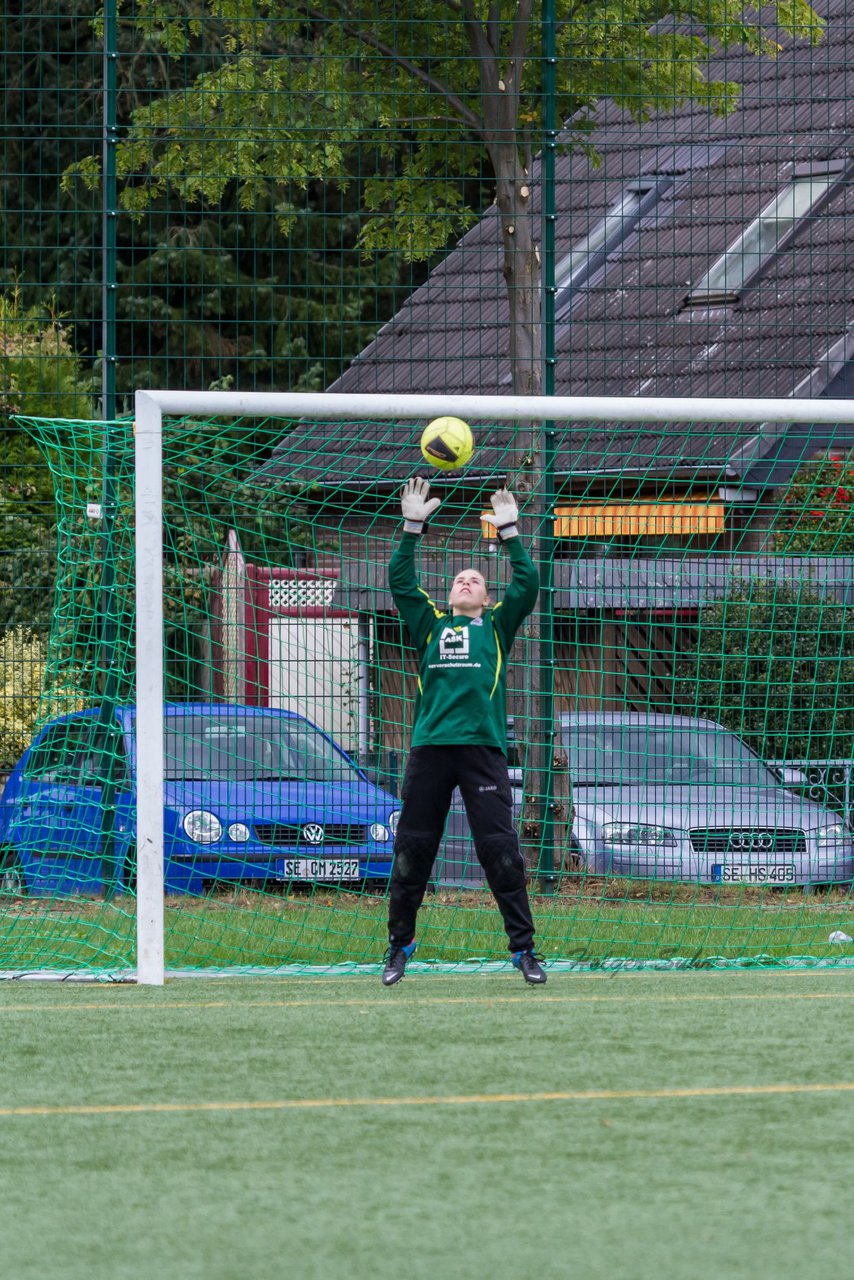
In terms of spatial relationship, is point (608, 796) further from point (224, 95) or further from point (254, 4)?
point (254, 4)

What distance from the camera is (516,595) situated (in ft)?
24.1

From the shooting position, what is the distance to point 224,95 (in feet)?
34.8

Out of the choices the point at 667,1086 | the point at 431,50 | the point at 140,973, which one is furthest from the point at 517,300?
the point at 667,1086

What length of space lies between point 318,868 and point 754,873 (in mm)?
2178

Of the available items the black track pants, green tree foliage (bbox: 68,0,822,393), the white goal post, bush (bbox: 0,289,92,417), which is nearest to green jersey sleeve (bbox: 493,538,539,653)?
the black track pants

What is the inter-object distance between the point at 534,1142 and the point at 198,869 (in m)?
4.52

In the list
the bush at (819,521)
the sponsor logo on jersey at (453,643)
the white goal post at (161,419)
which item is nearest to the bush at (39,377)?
the white goal post at (161,419)

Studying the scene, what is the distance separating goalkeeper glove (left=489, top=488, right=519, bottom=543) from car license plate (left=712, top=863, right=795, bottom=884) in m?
2.75

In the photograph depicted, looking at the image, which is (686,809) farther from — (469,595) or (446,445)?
(446,445)

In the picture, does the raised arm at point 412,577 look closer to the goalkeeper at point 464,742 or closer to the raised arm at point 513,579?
the goalkeeper at point 464,742

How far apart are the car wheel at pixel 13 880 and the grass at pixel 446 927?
0.06 meters

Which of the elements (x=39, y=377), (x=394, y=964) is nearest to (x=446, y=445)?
(x=394, y=964)

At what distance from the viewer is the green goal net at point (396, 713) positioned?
880 centimetres

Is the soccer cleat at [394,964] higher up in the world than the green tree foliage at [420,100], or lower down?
lower down
